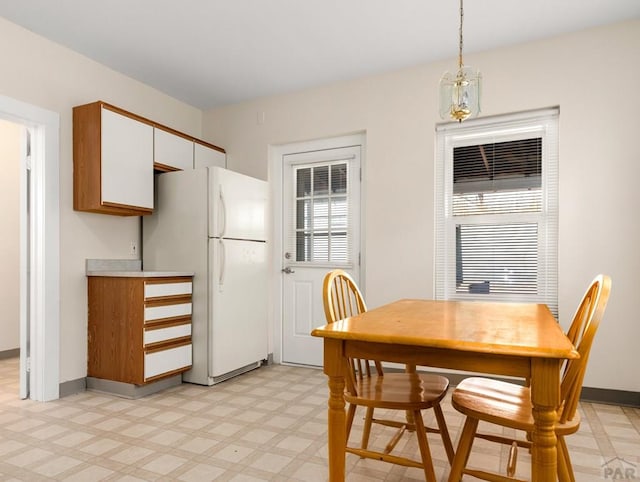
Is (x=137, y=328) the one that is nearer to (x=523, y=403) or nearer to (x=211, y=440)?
(x=211, y=440)

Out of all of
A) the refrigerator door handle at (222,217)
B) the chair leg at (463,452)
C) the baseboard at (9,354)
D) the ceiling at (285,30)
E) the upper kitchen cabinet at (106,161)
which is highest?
the ceiling at (285,30)

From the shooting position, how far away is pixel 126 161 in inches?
129

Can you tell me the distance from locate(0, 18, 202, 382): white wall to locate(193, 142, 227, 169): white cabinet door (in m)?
0.71

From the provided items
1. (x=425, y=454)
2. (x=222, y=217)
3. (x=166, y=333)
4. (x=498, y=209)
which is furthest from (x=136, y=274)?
(x=498, y=209)

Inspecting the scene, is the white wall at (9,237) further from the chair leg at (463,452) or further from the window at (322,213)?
the chair leg at (463,452)

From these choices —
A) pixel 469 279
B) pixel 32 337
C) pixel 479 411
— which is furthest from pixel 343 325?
pixel 32 337

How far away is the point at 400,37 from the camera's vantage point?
3.15 meters

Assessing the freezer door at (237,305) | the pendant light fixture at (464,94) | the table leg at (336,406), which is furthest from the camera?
the freezer door at (237,305)

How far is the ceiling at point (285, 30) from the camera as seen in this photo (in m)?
2.75

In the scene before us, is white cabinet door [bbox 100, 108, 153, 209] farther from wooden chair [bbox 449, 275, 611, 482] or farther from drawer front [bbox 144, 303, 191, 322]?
wooden chair [bbox 449, 275, 611, 482]

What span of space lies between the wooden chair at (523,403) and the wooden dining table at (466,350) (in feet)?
0.37

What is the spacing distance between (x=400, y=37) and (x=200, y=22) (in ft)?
4.63

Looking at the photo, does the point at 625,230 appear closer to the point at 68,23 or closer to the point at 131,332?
the point at 131,332

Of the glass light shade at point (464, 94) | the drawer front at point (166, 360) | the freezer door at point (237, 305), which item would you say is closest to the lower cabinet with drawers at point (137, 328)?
the drawer front at point (166, 360)
